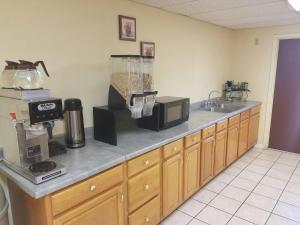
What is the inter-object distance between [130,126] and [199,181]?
1.06 m

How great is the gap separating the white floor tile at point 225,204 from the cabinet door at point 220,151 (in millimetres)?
420

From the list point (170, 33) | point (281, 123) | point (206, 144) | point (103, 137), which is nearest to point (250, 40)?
point (281, 123)

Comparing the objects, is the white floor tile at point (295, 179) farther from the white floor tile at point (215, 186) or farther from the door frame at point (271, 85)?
the door frame at point (271, 85)

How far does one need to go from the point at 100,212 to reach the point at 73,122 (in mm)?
693

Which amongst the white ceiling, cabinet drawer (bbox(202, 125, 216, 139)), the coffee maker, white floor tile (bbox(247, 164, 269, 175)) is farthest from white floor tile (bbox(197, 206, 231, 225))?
the white ceiling

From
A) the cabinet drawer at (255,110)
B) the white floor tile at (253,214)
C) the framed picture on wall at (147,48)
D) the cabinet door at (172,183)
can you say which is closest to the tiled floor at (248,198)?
the white floor tile at (253,214)

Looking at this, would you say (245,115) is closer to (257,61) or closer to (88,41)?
(257,61)

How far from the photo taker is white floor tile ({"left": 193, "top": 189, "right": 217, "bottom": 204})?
2.61 metres

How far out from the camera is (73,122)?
177 centimetres

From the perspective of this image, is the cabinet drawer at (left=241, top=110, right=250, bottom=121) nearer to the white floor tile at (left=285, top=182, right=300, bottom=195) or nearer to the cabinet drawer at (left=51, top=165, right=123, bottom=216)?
the white floor tile at (left=285, top=182, right=300, bottom=195)

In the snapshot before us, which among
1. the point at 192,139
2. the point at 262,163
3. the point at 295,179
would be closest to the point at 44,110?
the point at 192,139

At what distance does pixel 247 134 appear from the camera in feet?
12.6

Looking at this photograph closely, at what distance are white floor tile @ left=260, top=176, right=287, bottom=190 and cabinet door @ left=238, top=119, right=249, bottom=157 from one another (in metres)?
0.61

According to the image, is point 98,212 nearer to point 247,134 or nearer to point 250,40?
point 247,134
